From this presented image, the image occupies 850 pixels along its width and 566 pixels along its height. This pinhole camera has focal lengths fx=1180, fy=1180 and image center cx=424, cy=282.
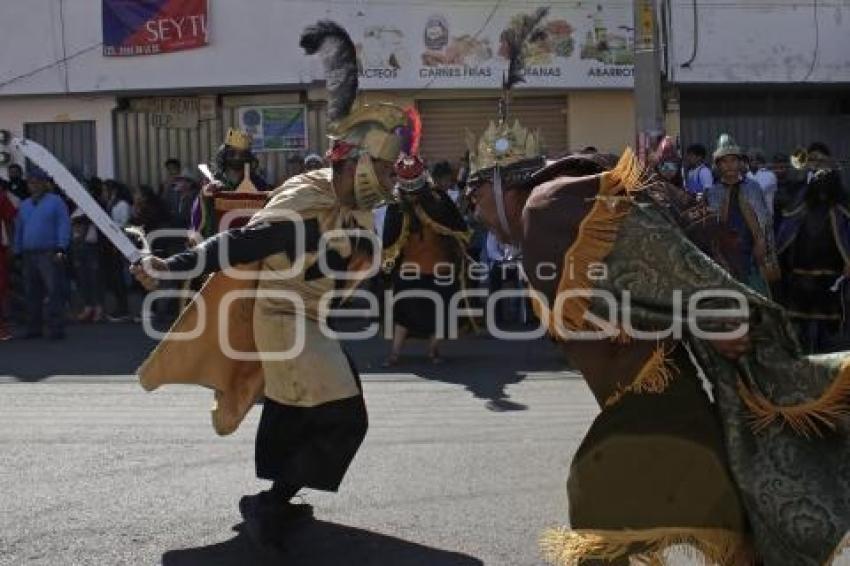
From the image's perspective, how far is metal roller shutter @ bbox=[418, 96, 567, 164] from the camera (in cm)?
1652

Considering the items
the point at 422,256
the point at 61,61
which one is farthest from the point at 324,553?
the point at 61,61

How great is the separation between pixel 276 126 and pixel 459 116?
2.60 meters

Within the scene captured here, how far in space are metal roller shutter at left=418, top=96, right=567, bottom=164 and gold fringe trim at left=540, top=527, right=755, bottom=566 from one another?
1319 centimetres

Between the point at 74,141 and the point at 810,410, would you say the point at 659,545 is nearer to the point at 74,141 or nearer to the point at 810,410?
the point at 810,410

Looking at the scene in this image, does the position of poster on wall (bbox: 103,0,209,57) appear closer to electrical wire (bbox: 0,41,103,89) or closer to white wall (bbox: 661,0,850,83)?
electrical wire (bbox: 0,41,103,89)

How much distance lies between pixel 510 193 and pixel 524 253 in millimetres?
357

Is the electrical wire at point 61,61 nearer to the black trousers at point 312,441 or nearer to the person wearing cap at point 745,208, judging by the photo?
the person wearing cap at point 745,208

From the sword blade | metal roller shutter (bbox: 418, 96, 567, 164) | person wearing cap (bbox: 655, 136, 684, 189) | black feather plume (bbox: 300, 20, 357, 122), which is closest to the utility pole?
person wearing cap (bbox: 655, 136, 684, 189)

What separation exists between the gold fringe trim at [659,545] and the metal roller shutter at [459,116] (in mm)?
13188

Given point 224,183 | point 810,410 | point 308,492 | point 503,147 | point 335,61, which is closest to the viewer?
point 810,410

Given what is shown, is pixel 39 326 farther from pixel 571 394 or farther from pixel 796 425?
pixel 796 425

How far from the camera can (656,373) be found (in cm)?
354

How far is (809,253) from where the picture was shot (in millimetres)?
10039

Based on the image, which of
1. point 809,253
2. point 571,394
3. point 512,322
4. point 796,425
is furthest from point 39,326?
point 796,425
